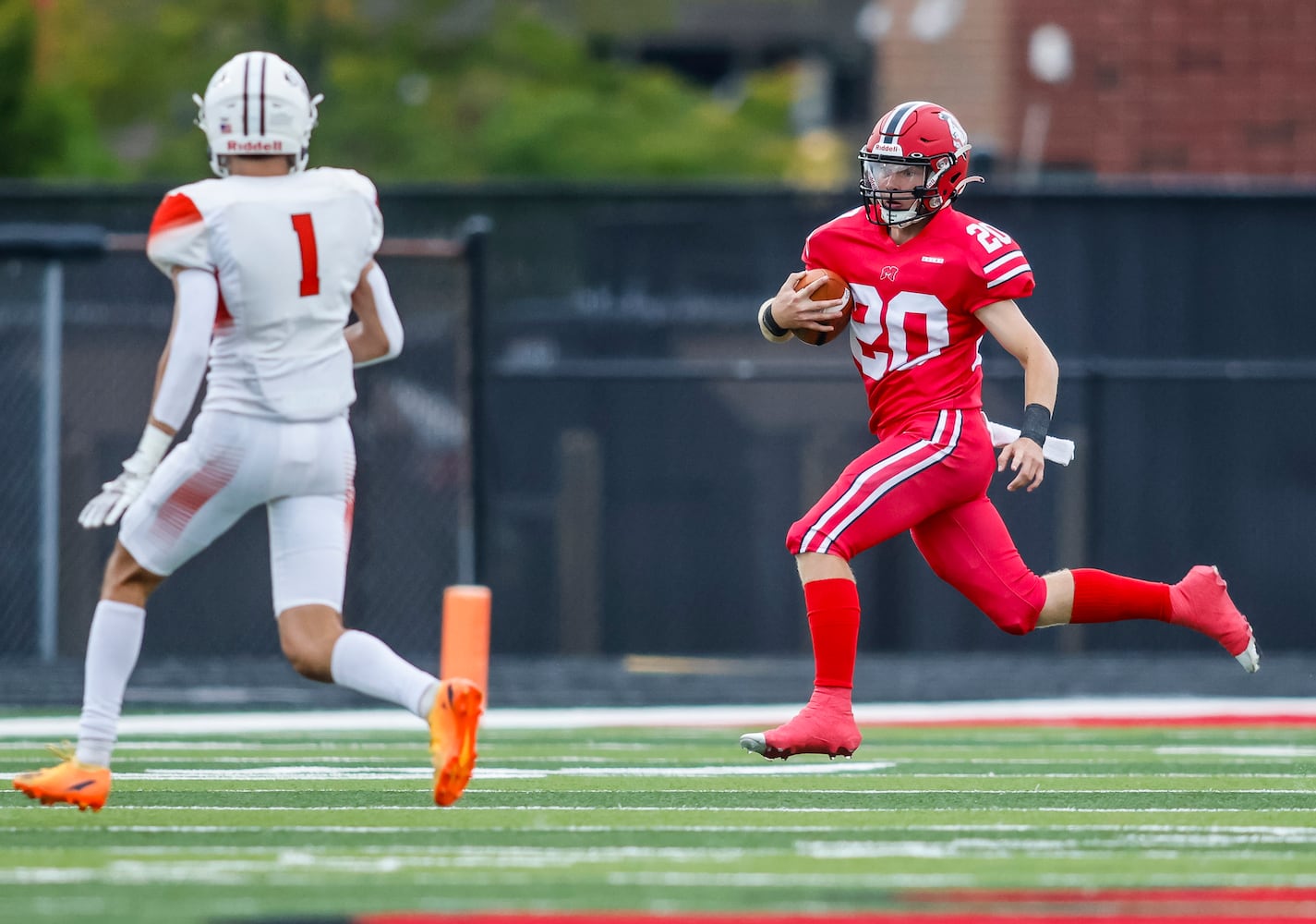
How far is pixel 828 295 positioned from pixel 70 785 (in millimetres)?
2474

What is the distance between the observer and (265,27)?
30.6 metres

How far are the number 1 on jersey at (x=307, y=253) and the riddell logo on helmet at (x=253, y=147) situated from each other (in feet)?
0.62

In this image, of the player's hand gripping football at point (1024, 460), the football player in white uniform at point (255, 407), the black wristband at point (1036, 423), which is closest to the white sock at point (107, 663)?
the football player in white uniform at point (255, 407)

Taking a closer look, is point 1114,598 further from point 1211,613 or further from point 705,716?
point 705,716

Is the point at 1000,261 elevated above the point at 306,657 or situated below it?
above

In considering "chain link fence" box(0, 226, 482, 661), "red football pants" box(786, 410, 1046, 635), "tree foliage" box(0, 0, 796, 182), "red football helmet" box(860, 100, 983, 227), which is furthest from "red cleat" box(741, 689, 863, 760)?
"tree foliage" box(0, 0, 796, 182)

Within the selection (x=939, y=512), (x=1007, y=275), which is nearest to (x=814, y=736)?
(x=939, y=512)

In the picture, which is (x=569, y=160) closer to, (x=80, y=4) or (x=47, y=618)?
(x=80, y=4)

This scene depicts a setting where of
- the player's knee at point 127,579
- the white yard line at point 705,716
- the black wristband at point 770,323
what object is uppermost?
the black wristband at point 770,323

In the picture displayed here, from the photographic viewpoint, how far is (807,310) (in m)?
6.37

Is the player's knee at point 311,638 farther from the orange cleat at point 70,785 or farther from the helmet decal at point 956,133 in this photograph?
the helmet decal at point 956,133

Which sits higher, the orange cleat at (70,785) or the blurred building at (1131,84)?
the blurred building at (1131,84)

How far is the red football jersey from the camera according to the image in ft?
20.7

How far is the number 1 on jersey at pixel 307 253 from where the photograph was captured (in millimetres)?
5562
